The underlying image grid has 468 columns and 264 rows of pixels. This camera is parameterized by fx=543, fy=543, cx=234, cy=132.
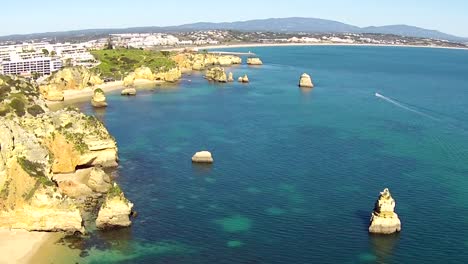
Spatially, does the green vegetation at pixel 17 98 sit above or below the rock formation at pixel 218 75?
above

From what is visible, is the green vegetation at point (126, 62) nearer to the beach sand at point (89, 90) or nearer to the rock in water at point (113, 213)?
the beach sand at point (89, 90)

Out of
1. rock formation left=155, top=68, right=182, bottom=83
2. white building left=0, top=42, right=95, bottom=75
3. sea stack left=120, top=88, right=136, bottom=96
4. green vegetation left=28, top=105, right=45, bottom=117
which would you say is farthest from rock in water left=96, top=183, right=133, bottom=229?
white building left=0, top=42, right=95, bottom=75

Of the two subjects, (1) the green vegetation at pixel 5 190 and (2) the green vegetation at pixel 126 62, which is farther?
(2) the green vegetation at pixel 126 62

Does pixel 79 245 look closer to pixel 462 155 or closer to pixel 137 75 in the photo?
pixel 462 155

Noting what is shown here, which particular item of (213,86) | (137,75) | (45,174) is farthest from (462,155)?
(137,75)

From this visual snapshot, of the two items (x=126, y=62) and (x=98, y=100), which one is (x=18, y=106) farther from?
(x=126, y=62)

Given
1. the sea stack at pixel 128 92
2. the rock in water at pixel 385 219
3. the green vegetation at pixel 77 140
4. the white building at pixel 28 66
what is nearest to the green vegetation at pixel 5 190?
the green vegetation at pixel 77 140

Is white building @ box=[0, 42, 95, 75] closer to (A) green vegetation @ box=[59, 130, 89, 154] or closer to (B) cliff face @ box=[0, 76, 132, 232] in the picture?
(B) cliff face @ box=[0, 76, 132, 232]
